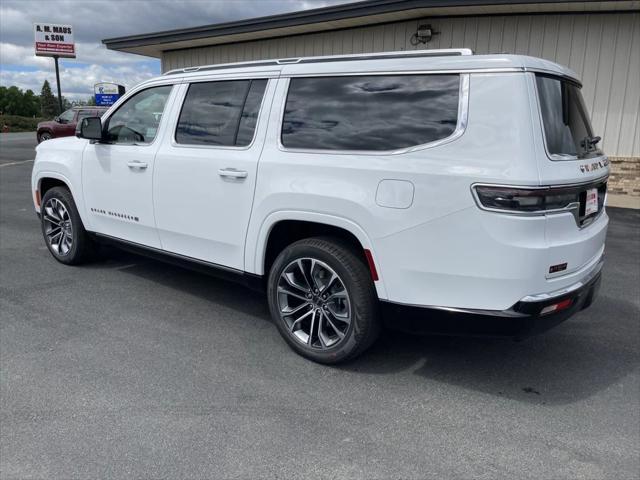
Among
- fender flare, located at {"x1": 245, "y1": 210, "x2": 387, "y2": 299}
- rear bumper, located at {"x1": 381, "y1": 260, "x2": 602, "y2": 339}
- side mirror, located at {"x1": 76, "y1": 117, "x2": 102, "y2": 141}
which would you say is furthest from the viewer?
side mirror, located at {"x1": 76, "y1": 117, "x2": 102, "y2": 141}

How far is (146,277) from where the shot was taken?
5605 mm

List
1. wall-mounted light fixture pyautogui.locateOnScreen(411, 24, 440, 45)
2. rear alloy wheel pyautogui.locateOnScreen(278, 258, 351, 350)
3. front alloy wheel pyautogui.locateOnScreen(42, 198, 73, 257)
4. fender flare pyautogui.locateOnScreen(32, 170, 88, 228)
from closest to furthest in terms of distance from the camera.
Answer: rear alloy wheel pyautogui.locateOnScreen(278, 258, 351, 350)
fender flare pyautogui.locateOnScreen(32, 170, 88, 228)
front alloy wheel pyautogui.locateOnScreen(42, 198, 73, 257)
wall-mounted light fixture pyautogui.locateOnScreen(411, 24, 440, 45)

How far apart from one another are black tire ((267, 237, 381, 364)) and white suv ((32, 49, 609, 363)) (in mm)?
11

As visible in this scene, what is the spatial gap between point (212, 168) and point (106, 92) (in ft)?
107

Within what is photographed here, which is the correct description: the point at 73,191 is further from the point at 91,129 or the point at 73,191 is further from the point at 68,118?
the point at 68,118

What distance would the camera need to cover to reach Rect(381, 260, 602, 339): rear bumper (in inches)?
117

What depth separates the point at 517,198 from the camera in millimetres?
2814

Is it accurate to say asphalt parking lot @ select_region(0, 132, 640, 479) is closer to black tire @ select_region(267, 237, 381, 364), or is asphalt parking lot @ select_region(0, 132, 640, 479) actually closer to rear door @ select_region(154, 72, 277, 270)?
black tire @ select_region(267, 237, 381, 364)

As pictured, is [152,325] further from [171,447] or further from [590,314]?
[590,314]

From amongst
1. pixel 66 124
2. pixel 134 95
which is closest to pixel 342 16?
pixel 134 95

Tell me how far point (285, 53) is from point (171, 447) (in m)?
13.1

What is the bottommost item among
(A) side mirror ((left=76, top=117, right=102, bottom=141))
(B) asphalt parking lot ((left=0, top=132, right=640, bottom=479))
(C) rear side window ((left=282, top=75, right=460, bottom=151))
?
(B) asphalt parking lot ((left=0, top=132, right=640, bottom=479))

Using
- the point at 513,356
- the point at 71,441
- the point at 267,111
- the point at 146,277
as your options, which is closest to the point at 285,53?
the point at 146,277

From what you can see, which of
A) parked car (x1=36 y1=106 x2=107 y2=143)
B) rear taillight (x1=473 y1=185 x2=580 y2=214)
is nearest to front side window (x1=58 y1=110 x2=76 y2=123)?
parked car (x1=36 y1=106 x2=107 y2=143)
